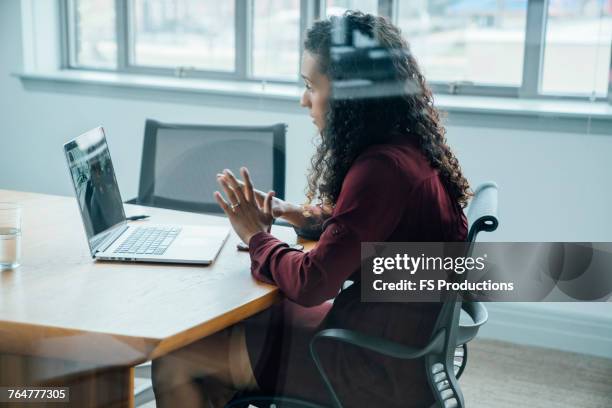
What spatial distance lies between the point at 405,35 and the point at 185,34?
1.30 metres

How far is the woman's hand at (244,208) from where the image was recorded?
64.6 inches

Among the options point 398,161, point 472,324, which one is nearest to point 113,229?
point 398,161

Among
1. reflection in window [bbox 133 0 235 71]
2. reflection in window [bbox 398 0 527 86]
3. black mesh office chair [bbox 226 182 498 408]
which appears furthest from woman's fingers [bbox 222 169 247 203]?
reflection in window [bbox 133 0 235 71]

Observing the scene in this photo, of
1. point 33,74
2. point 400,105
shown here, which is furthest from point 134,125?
point 400,105

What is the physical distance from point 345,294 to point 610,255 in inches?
65.2

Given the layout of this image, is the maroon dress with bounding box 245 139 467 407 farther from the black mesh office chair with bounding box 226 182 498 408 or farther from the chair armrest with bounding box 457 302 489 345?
the chair armrest with bounding box 457 302 489 345

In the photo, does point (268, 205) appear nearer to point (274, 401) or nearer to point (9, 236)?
point (274, 401)

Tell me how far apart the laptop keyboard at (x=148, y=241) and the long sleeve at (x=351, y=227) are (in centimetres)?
37

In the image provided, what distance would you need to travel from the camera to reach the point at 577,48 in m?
2.94

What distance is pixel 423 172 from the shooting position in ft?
4.91

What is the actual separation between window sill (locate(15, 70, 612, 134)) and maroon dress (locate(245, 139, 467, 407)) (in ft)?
4.58

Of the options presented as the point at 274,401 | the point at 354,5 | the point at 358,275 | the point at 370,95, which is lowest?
the point at 274,401

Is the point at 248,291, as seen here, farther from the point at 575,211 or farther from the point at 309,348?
the point at 575,211

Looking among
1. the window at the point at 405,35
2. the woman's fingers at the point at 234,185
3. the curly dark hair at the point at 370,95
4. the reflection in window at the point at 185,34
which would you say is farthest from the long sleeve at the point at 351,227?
the reflection in window at the point at 185,34
